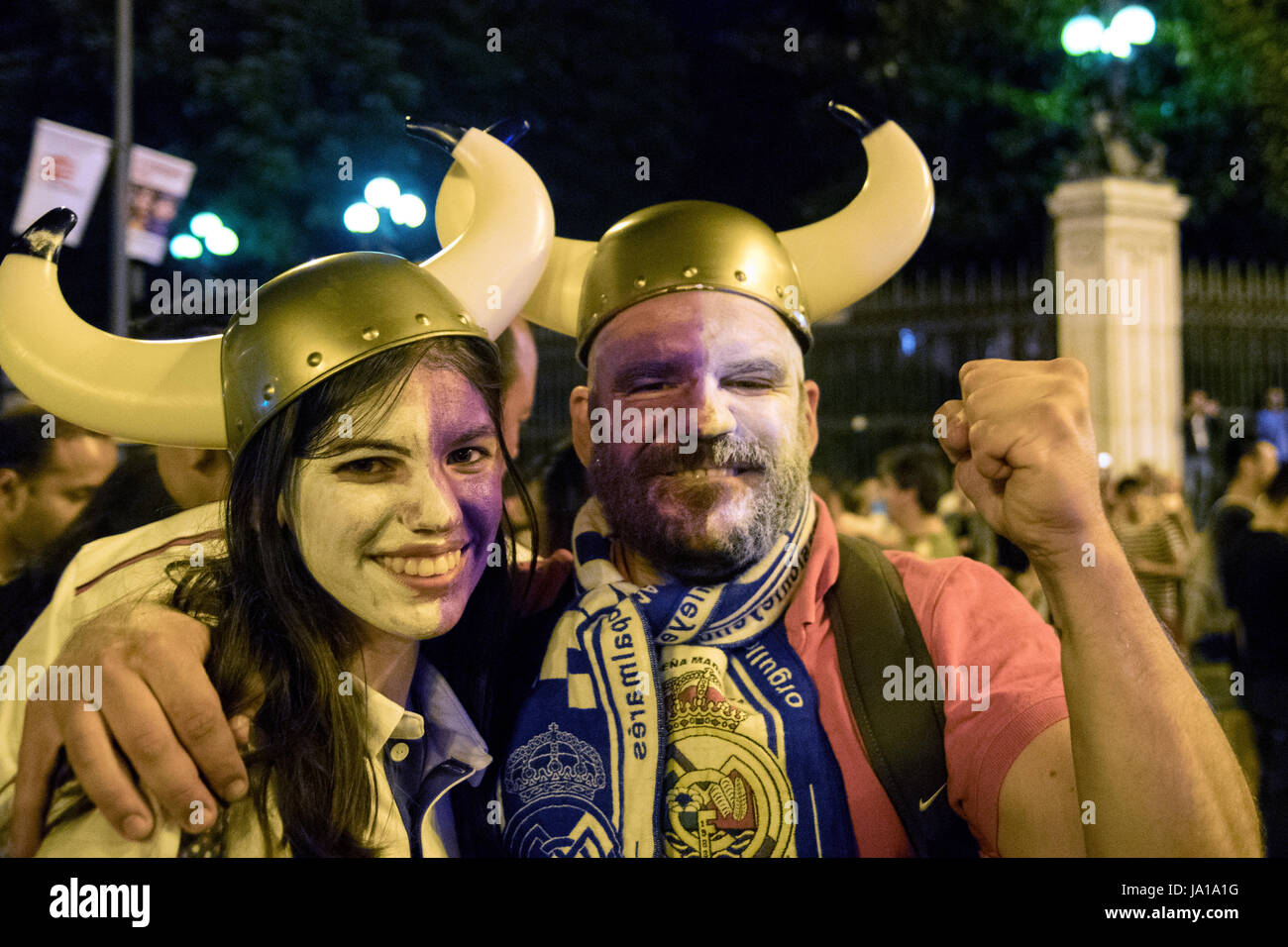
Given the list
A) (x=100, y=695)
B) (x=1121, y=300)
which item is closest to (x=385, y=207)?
(x=100, y=695)

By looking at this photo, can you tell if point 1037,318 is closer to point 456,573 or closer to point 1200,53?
point 1200,53

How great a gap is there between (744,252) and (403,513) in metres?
0.73

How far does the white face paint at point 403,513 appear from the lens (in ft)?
6.55

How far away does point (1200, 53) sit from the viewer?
12.2 metres

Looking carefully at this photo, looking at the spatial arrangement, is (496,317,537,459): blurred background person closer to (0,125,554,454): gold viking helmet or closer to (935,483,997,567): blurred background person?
(0,125,554,454): gold viking helmet

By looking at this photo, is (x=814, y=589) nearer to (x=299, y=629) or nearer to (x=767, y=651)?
(x=767, y=651)

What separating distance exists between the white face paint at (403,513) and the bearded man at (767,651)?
0.25 metres

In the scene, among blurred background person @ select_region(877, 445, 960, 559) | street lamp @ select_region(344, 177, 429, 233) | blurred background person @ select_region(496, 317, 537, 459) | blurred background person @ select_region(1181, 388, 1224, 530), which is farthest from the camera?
blurred background person @ select_region(1181, 388, 1224, 530)

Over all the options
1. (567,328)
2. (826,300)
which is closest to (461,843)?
(567,328)

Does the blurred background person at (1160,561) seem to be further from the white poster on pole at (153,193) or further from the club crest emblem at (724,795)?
the white poster on pole at (153,193)

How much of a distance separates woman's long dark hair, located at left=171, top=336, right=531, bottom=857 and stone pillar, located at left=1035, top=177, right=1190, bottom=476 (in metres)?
7.38

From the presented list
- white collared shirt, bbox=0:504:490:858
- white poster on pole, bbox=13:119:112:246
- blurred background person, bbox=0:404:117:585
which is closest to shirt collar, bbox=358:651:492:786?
white collared shirt, bbox=0:504:490:858

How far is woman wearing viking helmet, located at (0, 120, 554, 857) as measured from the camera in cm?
199
